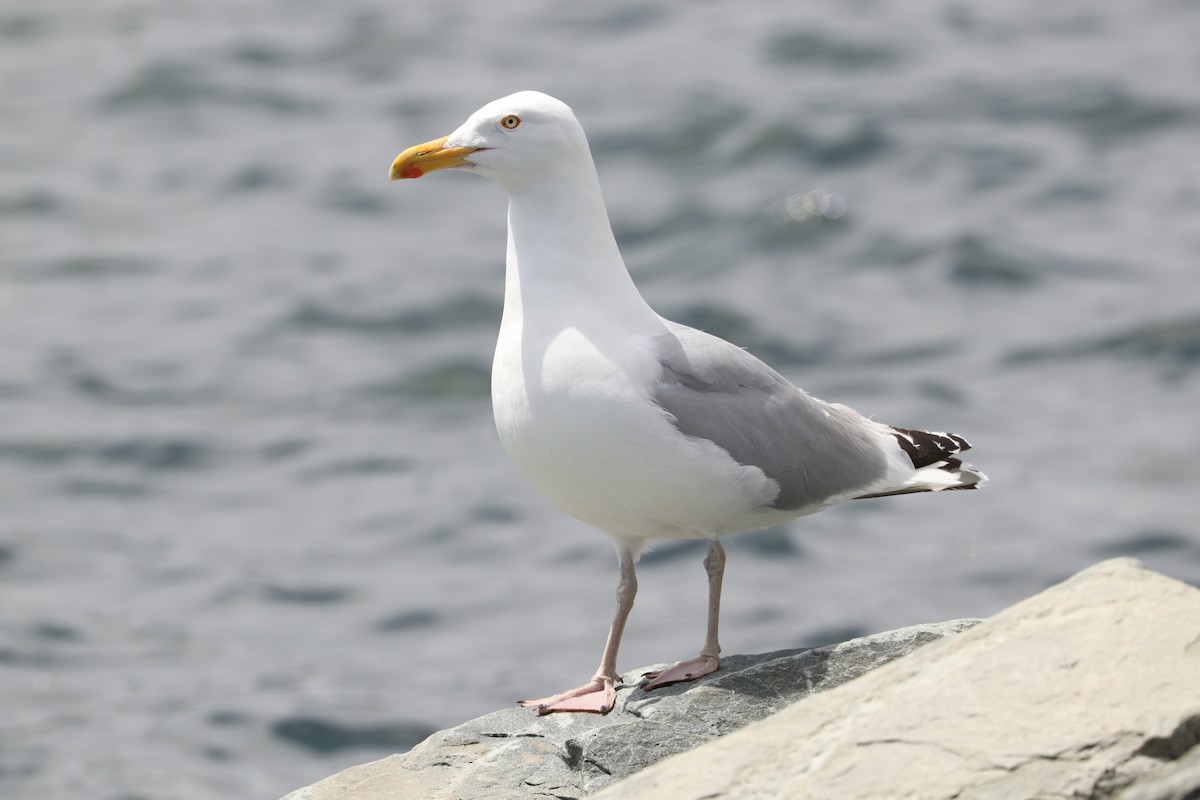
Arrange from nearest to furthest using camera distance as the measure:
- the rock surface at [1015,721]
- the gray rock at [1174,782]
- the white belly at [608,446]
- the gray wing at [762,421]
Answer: the gray rock at [1174,782], the rock surface at [1015,721], the white belly at [608,446], the gray wing at [762,421]

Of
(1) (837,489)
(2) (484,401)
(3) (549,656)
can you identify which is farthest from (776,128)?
(1) (837,489)

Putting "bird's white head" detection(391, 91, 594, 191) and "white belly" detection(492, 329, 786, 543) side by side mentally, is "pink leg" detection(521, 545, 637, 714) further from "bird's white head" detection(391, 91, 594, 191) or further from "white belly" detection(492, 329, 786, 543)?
"bird's white head" detection(391, 91, 594, 191)

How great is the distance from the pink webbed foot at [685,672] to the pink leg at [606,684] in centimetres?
17

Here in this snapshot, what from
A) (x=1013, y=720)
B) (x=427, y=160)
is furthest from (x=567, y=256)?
(x=1013, y=720)

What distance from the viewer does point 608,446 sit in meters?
6.55

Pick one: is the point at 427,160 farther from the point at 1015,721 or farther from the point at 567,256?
the point at 1015,721

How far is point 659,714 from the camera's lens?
6531mm

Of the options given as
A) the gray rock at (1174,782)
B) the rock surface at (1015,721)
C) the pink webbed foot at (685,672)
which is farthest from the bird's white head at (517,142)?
the gray rock at (1174,782)

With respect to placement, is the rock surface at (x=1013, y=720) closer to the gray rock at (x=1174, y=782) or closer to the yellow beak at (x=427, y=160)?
the gray rock at (x=1174, y=782)

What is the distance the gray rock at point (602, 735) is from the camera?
637 centimetres

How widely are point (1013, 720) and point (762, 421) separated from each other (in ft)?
7.80

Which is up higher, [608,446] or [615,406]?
[615,406]

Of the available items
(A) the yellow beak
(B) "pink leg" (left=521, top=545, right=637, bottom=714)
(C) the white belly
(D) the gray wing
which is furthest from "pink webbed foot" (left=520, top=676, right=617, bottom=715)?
(A) the yellow beak

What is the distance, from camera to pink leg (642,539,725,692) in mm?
6922
